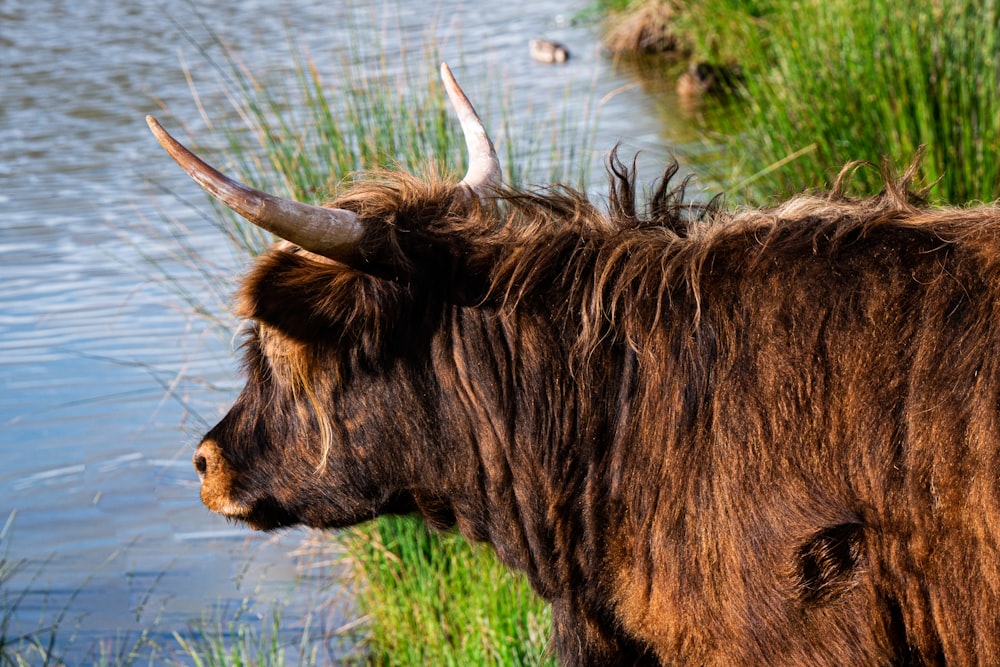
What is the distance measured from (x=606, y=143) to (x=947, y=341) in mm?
7567

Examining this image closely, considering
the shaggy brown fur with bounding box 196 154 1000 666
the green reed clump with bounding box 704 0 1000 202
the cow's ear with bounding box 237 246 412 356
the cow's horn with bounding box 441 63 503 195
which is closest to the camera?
the shaggy brown fur with bounding box 196 154 1000 666

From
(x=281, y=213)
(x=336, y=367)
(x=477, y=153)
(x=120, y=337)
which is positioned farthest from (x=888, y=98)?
(x=120, y=337)

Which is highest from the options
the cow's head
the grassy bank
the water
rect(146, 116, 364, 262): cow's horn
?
rect(146, 116, 364, 262): cow's horn

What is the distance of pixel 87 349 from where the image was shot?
24.2 feet

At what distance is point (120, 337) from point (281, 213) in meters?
5.35

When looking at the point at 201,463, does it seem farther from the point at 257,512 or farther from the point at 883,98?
the point at 883,98

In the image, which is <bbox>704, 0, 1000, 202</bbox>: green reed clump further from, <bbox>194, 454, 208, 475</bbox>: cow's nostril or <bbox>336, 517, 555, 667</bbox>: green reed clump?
<bbox>194, 454, 208, 475</bbox>: cow's nostril

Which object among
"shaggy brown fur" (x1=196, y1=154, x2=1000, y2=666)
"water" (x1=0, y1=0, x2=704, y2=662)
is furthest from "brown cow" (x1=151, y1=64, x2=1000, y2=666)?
"water" (x1=0, y1=0, x2=704, y2=662)

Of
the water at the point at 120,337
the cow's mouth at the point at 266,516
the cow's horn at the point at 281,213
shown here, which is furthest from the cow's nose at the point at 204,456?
the water at the point at 120,337

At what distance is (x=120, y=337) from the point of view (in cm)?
746

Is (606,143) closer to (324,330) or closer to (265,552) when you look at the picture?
(265,552)

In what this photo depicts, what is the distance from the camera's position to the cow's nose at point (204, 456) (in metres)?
3.05

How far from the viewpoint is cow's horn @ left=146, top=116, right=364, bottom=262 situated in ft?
7.80

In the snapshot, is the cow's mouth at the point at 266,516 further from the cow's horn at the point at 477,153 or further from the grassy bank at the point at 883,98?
the grassy bank at the point at 883,98
